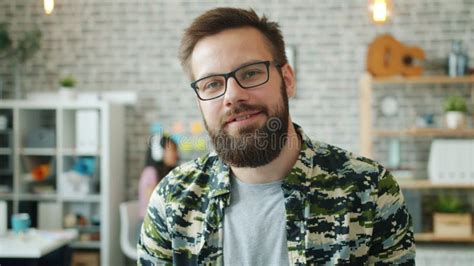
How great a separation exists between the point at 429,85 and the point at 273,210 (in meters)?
3.58

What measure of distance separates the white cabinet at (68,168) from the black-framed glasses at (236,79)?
124 inches

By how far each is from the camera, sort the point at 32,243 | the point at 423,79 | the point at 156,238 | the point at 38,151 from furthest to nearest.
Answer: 1. the point at 38,151
2. the point at 423,79
3. the point at 32,243
4. the point at 156,238

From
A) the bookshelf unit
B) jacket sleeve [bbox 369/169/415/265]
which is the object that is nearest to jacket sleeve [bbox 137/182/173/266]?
jacket sleeve [bbox 369/169/415/265]

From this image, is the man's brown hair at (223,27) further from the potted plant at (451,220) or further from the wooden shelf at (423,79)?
the potted plant at (451,220)

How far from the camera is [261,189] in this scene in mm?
1409

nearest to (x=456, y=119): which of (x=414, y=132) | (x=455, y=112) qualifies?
(x=455, y=112)

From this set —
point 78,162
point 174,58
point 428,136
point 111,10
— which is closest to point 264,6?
point 174,58

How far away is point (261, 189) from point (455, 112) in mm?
3227

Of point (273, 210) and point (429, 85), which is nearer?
point (273, 210)

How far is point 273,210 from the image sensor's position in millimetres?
1369

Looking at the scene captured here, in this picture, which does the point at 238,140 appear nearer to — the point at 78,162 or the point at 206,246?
the point at 206,246

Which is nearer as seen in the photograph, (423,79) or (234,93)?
(234,93)

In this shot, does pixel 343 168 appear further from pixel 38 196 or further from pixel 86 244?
pixel 38 196

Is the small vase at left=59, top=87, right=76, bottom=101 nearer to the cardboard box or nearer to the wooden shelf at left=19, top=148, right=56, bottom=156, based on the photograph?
the wooden shelf at left=19, top=148, right=56, bottom=156
